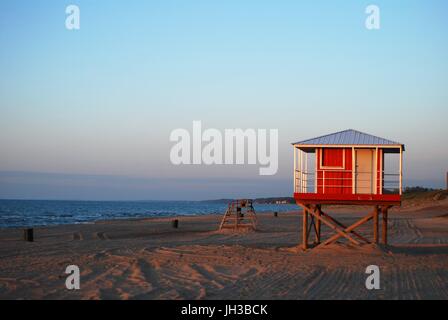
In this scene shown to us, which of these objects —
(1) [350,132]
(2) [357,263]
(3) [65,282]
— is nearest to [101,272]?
(3) [65,282]

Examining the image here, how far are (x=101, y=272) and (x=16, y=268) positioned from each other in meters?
2.88

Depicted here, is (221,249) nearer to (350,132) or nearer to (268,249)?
(268,249)

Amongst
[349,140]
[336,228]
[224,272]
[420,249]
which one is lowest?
[420,249]

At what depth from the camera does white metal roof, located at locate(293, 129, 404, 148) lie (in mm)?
20922

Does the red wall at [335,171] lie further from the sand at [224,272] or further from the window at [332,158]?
the sand at [224,272]

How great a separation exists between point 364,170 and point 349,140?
1.25 m

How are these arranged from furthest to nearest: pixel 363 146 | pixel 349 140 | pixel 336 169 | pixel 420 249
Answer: pixel 420 249 < pixel 336 169 < pixel 349 140 < pixel 363 146

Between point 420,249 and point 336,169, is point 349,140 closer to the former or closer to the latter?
point 336,169

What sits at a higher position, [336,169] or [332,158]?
[332,158]

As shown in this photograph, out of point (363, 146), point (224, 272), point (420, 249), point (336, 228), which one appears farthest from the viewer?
point (420, 249)

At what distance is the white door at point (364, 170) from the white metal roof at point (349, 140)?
423mm

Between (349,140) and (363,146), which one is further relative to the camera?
(349,140)

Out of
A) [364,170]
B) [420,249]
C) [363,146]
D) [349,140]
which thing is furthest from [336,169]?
[420,249]

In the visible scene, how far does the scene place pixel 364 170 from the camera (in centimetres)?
2125
